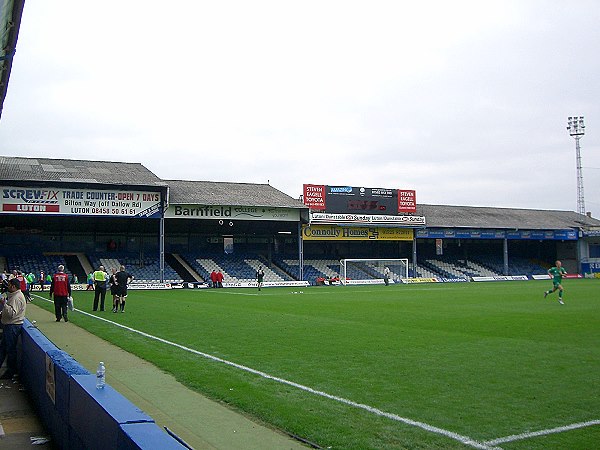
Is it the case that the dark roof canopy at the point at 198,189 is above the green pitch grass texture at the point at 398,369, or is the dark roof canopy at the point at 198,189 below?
above

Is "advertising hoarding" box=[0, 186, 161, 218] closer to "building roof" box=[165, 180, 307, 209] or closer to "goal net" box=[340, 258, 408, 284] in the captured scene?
"building roof" box=[165, 180, 307, 209]

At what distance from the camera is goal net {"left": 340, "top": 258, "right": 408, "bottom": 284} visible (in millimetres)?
55516

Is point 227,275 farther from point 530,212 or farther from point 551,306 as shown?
point 530,212

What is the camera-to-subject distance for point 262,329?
16.7 m

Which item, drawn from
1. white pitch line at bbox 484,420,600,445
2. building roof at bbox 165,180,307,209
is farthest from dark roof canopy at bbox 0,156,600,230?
white pitch line at bbox 484,420,600,445

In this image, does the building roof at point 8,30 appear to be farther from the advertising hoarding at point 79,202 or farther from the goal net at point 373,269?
the goal net at point 373,269

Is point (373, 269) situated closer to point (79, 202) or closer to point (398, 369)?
point (79, 202)

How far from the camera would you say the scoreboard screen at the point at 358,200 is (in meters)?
51.7

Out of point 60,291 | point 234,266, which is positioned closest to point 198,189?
point 234,266

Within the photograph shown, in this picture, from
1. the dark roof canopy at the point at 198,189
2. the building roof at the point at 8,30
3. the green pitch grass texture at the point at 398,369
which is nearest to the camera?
the building roof at the point at 8,30

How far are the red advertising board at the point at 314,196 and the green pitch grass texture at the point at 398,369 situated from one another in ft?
101

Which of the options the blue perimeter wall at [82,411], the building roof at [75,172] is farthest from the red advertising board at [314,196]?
the blue perimeter wall at [82,411]

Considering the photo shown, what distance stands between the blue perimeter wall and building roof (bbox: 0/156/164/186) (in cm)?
3516

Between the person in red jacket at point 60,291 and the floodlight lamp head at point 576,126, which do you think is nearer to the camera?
the person in red jacket at point 60,291
